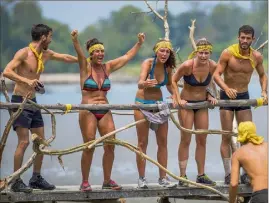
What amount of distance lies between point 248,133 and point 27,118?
2.93 meters

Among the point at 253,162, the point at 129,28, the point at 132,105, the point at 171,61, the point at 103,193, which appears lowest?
the point at 103,193

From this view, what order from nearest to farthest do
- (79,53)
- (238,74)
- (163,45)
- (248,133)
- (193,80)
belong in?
(248,133) < (79,53) < (163,45) < (193,80) < (238,74)

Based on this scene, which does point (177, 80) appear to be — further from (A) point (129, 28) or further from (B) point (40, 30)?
(A) point (129, 28)

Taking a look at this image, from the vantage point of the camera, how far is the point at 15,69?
40.8 ft

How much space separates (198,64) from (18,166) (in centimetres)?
266

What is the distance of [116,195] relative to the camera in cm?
1275

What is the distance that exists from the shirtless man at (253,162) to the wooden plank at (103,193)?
1701mm

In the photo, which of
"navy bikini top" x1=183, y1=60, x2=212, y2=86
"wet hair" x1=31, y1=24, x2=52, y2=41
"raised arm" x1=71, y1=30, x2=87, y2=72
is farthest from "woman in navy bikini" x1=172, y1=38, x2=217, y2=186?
"wet hair" x1=31, y1=24, x2=52, y2=41

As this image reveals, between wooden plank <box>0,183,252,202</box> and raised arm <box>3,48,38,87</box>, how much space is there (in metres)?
1.50

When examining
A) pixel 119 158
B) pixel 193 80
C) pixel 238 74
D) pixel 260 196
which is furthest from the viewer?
pixel 119 158

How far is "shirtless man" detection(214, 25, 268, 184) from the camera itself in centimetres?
1275

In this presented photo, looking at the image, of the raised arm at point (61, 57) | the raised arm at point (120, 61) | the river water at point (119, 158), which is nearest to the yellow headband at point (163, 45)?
the raised arm at point (120, 61)

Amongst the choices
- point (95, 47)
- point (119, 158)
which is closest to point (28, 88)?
point (95, 47)

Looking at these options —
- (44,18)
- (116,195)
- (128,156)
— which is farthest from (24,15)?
(116,195)
